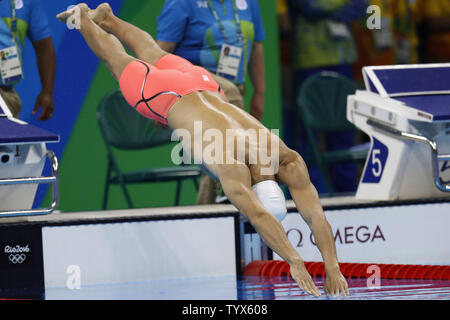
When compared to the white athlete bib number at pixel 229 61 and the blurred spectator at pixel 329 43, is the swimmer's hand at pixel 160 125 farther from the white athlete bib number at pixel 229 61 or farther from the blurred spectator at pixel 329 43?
the blurred spectator at pixel 329 43

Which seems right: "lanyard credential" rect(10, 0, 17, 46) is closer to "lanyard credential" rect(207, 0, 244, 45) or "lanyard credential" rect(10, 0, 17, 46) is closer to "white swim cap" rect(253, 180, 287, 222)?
"lanyard credential" rect(207, 0, 244, 45)

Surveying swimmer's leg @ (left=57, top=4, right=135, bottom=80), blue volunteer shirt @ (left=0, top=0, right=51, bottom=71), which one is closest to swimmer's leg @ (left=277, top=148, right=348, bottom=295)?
swimmer's leg @ (left=57, top=4, right=135, bottom=80)

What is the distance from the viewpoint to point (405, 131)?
5277 mm

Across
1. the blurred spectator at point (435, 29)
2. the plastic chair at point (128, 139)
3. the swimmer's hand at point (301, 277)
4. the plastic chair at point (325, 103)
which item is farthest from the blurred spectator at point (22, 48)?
the blurred spectator at point (435, 29)

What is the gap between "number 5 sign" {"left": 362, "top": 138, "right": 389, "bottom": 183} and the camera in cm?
550

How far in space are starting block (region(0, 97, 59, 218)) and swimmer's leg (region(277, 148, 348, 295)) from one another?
4.26 ft

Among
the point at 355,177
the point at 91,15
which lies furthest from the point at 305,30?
the point at 91,15

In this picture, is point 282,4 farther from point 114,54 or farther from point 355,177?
point 114,54

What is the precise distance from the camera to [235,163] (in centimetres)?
397

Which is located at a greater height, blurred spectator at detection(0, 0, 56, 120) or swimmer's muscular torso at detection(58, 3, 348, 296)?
blurred spectator at detection(0, 0, 56, 120)

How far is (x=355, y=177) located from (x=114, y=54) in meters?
2.78

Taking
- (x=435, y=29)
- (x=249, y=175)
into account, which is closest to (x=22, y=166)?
(x=249, y=175)

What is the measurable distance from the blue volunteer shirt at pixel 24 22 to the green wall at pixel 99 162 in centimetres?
80

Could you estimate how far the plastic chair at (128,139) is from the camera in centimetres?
596
